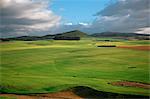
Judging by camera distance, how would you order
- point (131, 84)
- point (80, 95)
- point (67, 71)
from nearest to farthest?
point (80, 95)
point (131, 84)
point (67, 71)

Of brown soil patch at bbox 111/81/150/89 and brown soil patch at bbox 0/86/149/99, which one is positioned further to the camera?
brown soil patch at bbox 111/81/150/89

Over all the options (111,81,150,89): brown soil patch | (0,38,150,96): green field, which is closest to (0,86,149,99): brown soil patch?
(0,38,150,96): green field

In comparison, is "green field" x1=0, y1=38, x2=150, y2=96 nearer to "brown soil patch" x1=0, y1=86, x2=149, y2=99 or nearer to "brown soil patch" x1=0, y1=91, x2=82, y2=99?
"brown soil patch" x1=0, y1=86, x2=149, y2=99

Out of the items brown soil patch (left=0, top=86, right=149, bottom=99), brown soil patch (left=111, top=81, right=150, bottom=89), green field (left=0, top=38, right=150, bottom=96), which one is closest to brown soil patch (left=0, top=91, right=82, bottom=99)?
brown soil patch (left=0, top=86, right=149, bottom=99)

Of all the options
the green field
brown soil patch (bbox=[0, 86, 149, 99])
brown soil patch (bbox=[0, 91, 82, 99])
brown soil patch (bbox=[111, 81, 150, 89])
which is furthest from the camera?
brown soil patch (bbox=[111, 81, 150, 89])

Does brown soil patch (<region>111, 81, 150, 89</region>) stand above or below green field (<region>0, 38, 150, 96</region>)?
below

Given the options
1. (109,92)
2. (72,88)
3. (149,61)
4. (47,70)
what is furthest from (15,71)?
(149,61)

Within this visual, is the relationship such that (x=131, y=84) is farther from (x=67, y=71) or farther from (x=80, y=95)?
(x=67, y=71)

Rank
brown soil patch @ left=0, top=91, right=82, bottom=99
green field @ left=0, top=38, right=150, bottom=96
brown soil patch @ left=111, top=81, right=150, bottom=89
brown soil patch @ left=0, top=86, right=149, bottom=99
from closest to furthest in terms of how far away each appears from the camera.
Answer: brown soil patch @ left=0, top=91, right=82, bottom=99, brown soil patch @ left=0, top=86, right=149, bottom=99, green field @ left=0, top=38, right=150, bottom=96, brown soil patch @ left=111, top=81, right=150, bottom=89

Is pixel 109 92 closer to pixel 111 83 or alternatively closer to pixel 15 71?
pixel 111 83

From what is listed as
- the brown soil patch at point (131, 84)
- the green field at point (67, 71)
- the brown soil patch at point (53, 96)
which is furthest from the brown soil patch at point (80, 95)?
the brown soil patch at point (131, 84)

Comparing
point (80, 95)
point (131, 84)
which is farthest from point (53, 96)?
point (131, 84)

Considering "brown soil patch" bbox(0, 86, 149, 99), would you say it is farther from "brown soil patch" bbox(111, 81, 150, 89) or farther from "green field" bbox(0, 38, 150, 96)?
"brown soil patch" bbox(111, 81, 150, 89)

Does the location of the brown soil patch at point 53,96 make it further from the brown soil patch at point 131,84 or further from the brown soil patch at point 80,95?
the brown soil patch at point 131,84
